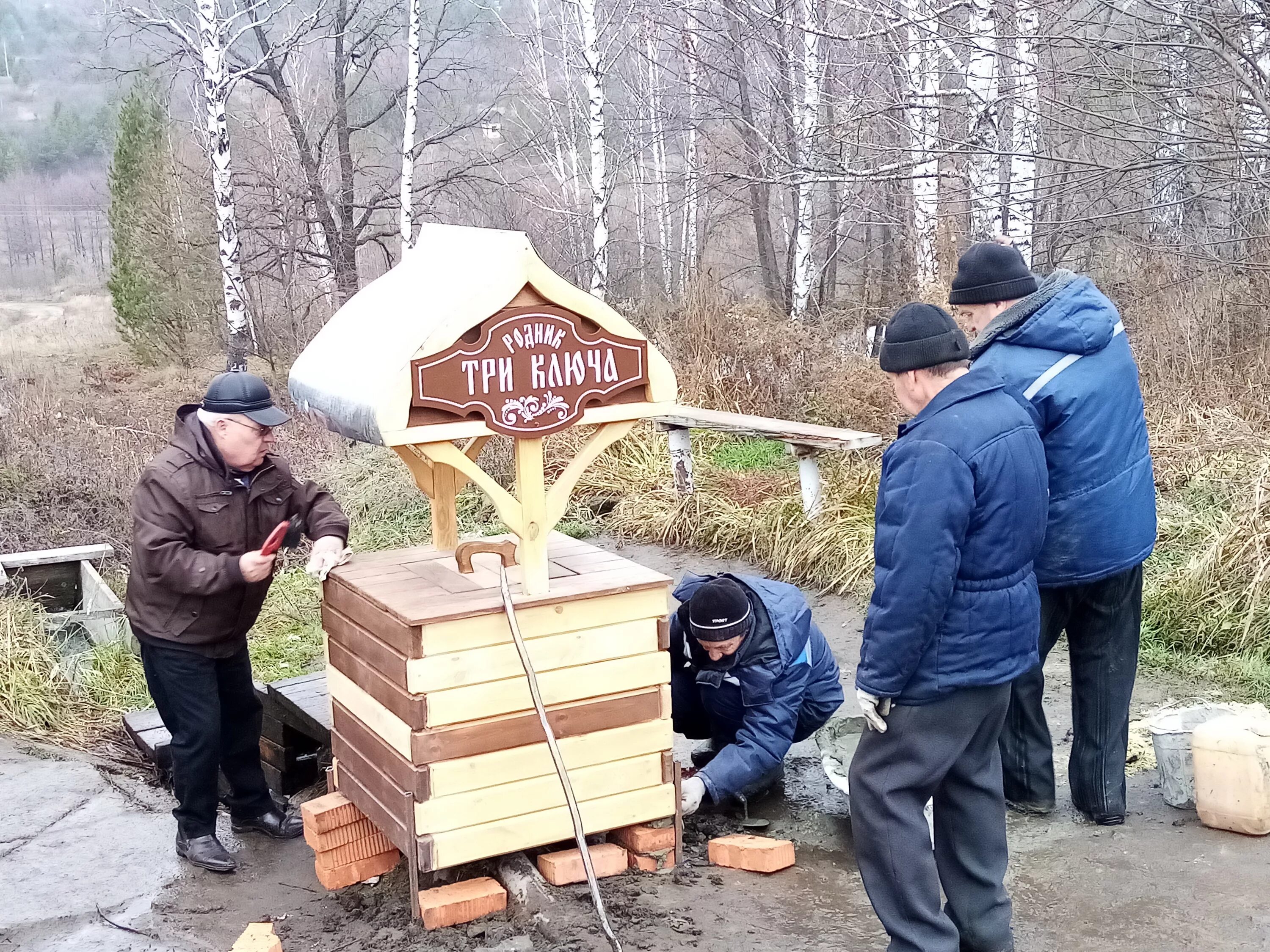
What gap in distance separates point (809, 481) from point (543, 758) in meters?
4.80

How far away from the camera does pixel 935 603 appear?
310 cm

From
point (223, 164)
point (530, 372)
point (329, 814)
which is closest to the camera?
point (530, 372)

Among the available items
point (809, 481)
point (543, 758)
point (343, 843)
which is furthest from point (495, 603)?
point (809, 481)

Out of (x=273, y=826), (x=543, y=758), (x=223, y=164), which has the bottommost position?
(x=273, y=826)

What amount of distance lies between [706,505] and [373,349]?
558 centimetres

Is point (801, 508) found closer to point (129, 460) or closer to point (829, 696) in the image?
point (829, 696)

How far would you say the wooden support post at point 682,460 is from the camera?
30.9ft

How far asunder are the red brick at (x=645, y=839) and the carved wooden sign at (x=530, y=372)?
137 centimetres

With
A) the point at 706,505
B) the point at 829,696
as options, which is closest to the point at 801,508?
the point at 706,505

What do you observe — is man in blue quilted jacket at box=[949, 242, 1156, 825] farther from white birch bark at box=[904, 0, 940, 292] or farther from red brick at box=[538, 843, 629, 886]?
white birch bark at box=[904, 0, 940, 292]

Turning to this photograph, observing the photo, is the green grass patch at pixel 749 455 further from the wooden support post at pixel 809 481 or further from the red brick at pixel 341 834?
the red brick at pixel 341 834

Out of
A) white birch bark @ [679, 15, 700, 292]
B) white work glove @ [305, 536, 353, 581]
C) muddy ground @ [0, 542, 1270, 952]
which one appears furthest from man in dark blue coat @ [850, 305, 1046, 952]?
white birch bark @ [679, 15, 700, 292]

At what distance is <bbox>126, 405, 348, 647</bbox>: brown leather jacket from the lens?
13.8 feet

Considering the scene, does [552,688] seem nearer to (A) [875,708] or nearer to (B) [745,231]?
(A) [875,708]
